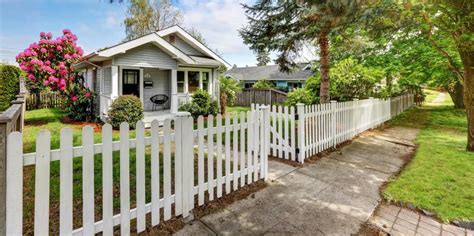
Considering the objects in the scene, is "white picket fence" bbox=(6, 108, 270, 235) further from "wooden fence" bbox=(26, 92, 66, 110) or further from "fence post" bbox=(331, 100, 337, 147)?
"wooden fence" bbox=(26, 92, 66, 110)

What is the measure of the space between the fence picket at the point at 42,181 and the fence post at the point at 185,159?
50.1 inches

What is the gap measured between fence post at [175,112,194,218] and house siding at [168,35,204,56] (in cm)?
1248

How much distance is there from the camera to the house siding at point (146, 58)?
10141 millimetres

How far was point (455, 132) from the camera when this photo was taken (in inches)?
373

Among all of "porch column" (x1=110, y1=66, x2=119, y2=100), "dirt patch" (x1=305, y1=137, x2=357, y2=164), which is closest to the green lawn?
"dirt patch" (x1=305, y1=137, x2=357, y2=164)

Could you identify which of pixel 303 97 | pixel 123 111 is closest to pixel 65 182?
pixel 123 111

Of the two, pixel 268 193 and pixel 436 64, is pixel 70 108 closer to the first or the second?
pixel 268 193

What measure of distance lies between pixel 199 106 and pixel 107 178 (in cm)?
952

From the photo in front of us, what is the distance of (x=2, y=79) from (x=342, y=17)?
16.1 meters

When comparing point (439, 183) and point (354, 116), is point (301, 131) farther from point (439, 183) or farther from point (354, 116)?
point (354, 116)

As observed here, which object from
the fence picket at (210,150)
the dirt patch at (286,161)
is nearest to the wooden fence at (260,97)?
the dirt patch at (286,161)

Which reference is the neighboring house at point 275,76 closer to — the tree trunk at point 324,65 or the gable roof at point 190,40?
the gable roof at point 190,40

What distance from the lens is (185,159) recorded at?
3092 mm

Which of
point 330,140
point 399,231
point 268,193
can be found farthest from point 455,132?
point 268,193
